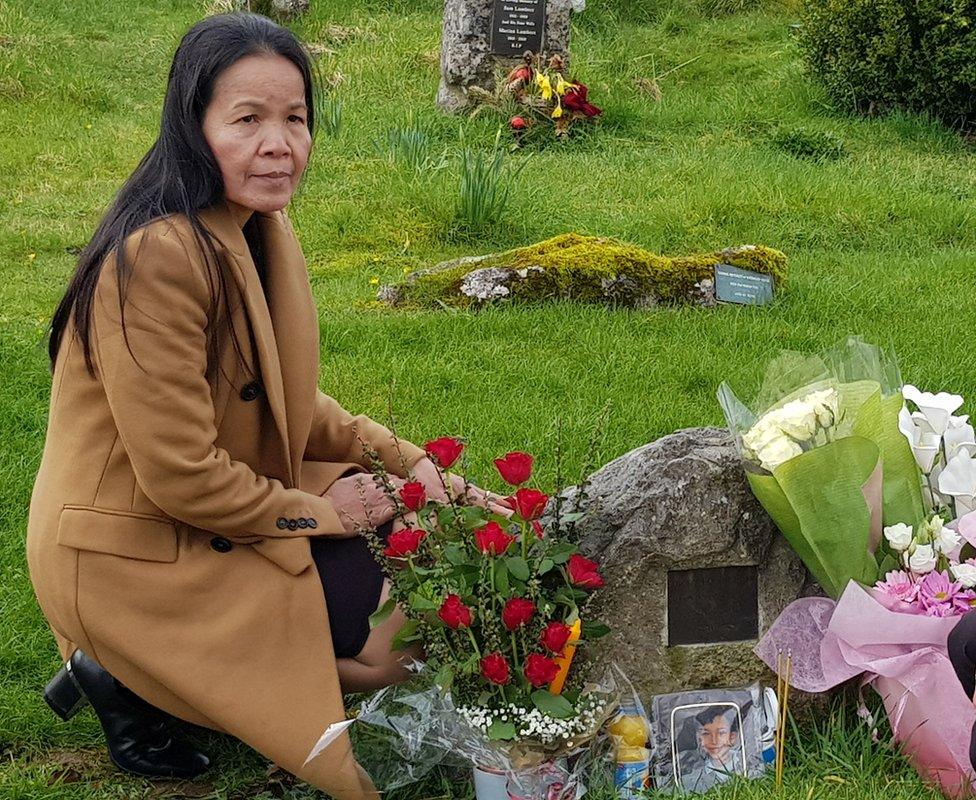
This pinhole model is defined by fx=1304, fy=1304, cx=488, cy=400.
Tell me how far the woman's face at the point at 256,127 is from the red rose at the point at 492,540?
87 cm

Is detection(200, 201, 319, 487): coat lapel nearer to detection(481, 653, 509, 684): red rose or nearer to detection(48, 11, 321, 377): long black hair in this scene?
detection(48, 11, 321, 377): long black hair

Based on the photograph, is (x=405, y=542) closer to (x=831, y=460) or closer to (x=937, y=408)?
(x=831, y=460)

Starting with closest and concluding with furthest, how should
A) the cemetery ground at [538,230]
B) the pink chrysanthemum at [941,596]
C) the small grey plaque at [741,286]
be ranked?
the pink chrysanthemum at [941,596] → the cemetery ground at [538,230] → the small grey plaque at [741,286]

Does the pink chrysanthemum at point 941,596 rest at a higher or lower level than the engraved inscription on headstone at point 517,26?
lower

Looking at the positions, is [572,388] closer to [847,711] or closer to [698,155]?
[847,711]

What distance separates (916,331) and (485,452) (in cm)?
232

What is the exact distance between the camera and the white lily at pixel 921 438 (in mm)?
3107

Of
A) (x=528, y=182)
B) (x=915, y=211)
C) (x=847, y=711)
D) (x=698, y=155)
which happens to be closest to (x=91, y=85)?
(x=528, y=182)

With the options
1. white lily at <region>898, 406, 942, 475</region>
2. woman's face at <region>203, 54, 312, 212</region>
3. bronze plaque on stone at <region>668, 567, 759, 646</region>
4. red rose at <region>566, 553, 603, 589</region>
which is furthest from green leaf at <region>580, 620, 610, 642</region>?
woman's face at <region>203, 54, 312, 212</region>

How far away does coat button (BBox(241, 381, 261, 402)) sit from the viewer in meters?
2.94

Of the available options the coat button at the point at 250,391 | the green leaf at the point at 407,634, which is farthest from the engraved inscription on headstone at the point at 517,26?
the green leaf at the point at 407,634

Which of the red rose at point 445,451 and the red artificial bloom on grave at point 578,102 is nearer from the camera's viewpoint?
the red rose at point 445,451

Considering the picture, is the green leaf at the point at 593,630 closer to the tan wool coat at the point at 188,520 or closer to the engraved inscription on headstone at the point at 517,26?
the tan wool coat at the point at 188,520

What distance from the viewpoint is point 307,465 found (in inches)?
131
